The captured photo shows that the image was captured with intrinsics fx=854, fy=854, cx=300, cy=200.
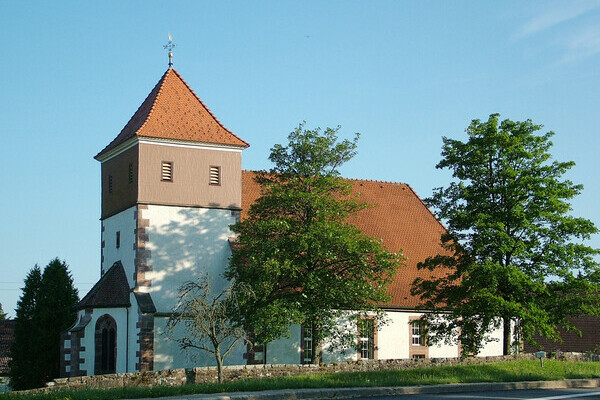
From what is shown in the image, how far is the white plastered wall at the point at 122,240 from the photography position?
36000 mm

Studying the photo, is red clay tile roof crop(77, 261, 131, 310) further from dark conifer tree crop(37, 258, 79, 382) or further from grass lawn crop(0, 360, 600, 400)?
grass lawn crop(0, 360, 600, 400)

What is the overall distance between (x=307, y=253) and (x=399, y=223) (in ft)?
42.1

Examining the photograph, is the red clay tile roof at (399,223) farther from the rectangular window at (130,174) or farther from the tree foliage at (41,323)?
the tree foliage at (41,323)

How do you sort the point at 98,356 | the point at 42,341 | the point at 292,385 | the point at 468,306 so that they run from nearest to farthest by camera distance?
1. the point at 292,385
2. the point at 468,306
3. the point at 98,356
4. the point at 42,341

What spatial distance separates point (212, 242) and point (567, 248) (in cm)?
1465

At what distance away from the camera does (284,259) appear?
1242 inches

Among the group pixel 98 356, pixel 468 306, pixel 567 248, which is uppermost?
pixel 567 248

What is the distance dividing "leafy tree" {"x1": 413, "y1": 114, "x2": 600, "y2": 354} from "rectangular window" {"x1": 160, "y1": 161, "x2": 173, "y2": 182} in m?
11.5

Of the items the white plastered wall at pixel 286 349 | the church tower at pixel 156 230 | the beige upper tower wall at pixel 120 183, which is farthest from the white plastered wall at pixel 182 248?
the white plastered wall at pixel 286 349

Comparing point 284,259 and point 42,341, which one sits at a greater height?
point 284,259

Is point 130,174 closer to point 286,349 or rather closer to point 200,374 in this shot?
point 286,349

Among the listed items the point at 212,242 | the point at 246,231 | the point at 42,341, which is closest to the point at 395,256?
the point at 246,231

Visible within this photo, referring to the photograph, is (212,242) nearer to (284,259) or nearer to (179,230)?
(179,230)

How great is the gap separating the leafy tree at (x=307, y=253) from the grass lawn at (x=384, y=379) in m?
6.31
